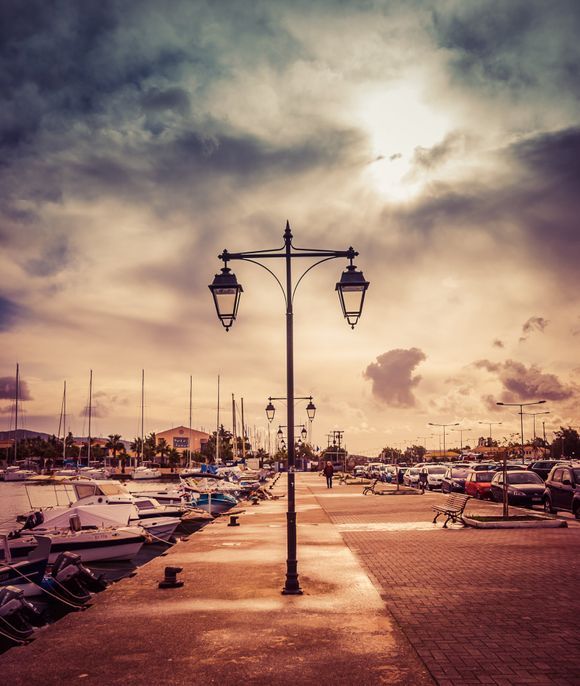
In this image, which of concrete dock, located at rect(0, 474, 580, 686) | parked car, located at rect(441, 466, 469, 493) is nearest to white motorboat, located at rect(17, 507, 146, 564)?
concrete dock, located at rect(0, 474, 580, 686)

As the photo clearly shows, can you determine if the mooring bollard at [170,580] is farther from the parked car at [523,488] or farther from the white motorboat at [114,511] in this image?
the parked car at [523,488]

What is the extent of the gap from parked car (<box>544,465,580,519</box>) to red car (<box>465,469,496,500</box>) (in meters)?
7.35

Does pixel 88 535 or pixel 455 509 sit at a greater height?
pixel 455 509

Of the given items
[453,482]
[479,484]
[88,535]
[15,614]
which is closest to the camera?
[15,614]

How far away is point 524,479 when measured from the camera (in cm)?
2614

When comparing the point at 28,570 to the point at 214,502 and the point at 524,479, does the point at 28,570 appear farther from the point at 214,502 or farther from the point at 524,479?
the point at 214,502

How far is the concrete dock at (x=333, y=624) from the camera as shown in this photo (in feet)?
19.8

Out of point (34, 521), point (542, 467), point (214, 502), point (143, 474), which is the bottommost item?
point (143, 474)

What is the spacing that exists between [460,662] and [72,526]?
1655cm

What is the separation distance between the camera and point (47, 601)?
14.5 metres

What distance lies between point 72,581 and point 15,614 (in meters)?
3.40

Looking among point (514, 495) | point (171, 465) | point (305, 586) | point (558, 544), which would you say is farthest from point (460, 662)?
point (171, 465)

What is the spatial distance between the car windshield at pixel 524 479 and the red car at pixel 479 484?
333cm

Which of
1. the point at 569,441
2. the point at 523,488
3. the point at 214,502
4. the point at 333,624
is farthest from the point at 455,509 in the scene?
the point at 569,441
